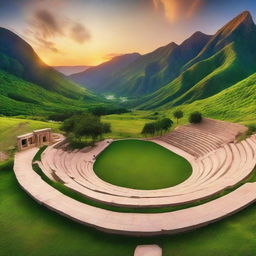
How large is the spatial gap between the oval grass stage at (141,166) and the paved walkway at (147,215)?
41.6 feet

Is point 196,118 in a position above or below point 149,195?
above

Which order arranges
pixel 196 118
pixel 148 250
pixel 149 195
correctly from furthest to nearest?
pixel 196 118 < pixel 149 195 < pixel 148 250

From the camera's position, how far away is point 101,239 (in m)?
13.9

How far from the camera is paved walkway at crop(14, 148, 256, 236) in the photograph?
1438 cm

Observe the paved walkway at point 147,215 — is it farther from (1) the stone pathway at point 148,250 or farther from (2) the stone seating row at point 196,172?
(2) the stone seating row at point 196,172

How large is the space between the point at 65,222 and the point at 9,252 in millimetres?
3885

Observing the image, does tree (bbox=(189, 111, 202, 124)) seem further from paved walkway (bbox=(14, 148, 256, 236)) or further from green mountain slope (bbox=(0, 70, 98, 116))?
green mountain slope (bbox=(0, 70, 98, 116))

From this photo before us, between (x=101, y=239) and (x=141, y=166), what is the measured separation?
23970 mm

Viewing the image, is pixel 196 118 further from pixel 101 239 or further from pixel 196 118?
pixel 101 239

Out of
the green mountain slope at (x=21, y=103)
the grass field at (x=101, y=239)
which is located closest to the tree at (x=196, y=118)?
the grass field at (x=101, y=239)

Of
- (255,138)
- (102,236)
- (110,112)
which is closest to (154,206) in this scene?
(102,236)

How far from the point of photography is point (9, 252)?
1329 cm

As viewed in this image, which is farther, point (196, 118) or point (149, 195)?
point (196, 118)

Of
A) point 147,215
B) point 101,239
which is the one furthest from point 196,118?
point 101,239
